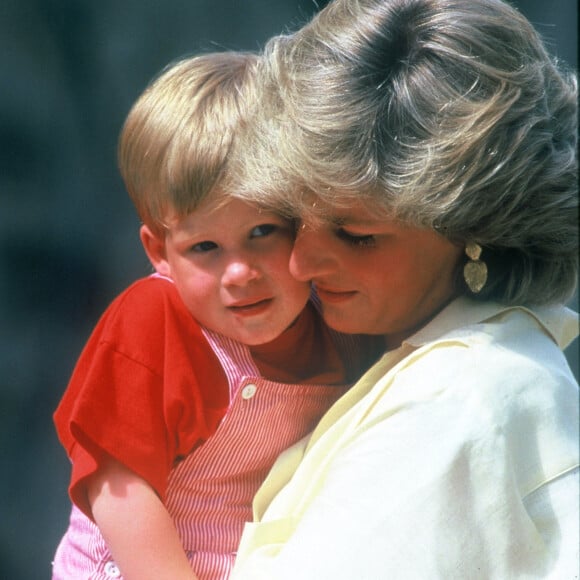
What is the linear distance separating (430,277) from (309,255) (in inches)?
8.6

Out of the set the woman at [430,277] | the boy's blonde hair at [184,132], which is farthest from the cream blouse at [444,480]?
the boy's blonde hair at [184,132]

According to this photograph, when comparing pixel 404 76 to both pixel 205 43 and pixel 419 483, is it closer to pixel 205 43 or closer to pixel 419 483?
pixel 419 483

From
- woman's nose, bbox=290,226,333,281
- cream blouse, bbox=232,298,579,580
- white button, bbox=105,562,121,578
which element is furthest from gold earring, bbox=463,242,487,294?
white button, bbox=105,562,121,578

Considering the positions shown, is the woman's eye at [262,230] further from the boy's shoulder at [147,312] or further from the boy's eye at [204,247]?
the boy's shoulder at [147,312]

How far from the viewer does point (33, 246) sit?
78.4 inches

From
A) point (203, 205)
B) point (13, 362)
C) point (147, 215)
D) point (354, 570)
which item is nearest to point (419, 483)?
point (354, 570)

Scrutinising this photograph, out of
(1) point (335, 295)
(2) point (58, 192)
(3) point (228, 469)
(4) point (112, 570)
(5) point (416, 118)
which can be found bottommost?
(4) point (112, 570)

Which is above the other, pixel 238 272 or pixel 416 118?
pixel 416 118

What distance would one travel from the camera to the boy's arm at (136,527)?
1.47 m

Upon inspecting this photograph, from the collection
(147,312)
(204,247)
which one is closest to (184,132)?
(204,247)

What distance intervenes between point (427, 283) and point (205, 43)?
2.90 ft

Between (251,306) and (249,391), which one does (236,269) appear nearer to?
(251,306)

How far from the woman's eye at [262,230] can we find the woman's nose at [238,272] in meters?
0.05

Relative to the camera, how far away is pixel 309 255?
1533 mm
